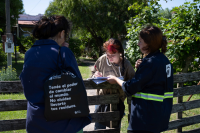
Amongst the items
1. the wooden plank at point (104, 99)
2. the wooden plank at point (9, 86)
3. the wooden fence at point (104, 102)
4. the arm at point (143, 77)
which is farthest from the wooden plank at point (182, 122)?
the wooden plank at point (9, 86)

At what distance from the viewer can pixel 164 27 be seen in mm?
6867

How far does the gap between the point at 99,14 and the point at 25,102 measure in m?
17.2

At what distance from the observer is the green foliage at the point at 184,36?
20.7 ft

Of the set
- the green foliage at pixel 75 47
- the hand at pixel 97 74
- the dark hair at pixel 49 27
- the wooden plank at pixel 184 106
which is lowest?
the wooden plank at pixel 184 106

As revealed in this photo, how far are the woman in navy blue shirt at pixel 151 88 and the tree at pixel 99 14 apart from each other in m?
16.6

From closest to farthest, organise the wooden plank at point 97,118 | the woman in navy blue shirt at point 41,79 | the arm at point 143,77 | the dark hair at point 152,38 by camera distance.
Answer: the woman in navy blue shirt at point 41,79 < the arm at point 143,77 < the dark hair at point 152,38 < the wooden plank at point 97,118

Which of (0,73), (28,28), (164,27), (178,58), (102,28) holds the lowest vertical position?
(0,73)

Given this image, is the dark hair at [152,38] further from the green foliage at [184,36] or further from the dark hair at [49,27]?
the green foliage at [184,36]

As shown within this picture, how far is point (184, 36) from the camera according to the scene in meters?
→ 6.44

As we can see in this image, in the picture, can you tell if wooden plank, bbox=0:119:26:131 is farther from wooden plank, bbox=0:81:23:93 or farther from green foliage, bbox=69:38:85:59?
green foliage, bbox=69:38:85:59

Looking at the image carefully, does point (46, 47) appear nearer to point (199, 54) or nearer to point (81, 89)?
point (81, 89)

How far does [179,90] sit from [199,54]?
3.63 meters

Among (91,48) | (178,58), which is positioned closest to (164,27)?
(178,58)

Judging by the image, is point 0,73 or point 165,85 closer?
point 165,85
